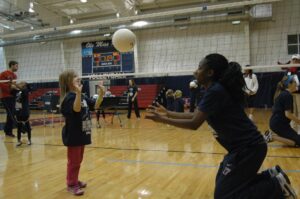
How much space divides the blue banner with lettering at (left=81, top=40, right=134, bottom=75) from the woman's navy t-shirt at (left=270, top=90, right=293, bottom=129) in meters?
11.2

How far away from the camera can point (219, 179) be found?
2100 millimetres

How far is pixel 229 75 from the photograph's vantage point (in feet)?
6.50

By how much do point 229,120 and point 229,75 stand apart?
307mm

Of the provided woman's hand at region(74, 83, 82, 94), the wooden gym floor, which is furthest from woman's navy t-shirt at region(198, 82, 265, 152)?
Answer: woman's hand at region(74, 83, 82, 94)

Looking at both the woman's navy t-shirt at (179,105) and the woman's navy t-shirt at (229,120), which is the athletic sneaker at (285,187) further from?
the woman's navy t-shirt at (179,105)

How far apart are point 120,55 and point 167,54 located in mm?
2850

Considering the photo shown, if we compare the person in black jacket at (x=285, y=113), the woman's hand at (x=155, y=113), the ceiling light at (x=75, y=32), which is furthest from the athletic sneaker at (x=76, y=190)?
the ceiling light at (x=75, y=32)

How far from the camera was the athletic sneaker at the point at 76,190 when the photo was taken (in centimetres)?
295

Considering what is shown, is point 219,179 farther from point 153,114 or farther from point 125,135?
point 125,135

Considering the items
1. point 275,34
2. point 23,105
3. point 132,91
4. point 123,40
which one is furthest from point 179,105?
point 275,34

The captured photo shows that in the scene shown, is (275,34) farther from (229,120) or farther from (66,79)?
(229,120)

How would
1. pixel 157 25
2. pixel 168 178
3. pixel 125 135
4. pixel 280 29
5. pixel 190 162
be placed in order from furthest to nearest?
pixel 280 29
pixel 157 25
pixel 125 135
pixel 190 162
pixel 168 178

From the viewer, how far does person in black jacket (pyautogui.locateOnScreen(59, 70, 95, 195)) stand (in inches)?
120

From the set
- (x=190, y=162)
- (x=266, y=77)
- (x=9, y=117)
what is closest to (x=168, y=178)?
(x=190, y=162)
